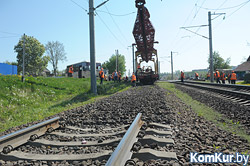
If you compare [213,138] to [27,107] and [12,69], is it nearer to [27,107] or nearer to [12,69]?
[27,107]

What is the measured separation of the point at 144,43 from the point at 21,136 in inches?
605

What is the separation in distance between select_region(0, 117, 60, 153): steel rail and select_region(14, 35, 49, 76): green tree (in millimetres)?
51703

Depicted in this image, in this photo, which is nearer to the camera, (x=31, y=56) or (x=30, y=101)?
(x=30, y=101)

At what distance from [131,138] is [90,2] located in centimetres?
1111

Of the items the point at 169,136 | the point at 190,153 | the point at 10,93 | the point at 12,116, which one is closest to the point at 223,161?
the point at 190,153

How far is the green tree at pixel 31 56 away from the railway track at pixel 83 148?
52194mm

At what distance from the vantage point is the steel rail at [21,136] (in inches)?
107

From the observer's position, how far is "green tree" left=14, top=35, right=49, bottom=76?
4906 cm

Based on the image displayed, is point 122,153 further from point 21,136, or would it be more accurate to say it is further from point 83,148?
point 21,136

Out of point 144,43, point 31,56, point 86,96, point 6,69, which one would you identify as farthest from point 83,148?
point 31,56

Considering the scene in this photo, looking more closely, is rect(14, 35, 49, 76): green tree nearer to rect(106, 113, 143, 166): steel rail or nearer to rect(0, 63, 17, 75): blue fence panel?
rect(0, 63, 17, 75): blue fence panel

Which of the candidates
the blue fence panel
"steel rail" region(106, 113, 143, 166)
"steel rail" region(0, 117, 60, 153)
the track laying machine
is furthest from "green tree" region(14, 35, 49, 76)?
"steel rail" region(106, 113, 143, 166)

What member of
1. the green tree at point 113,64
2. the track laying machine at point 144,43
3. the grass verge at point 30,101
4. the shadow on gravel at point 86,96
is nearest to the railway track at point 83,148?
the grass verge at point 30,101

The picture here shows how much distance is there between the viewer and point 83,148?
2.71 meters
